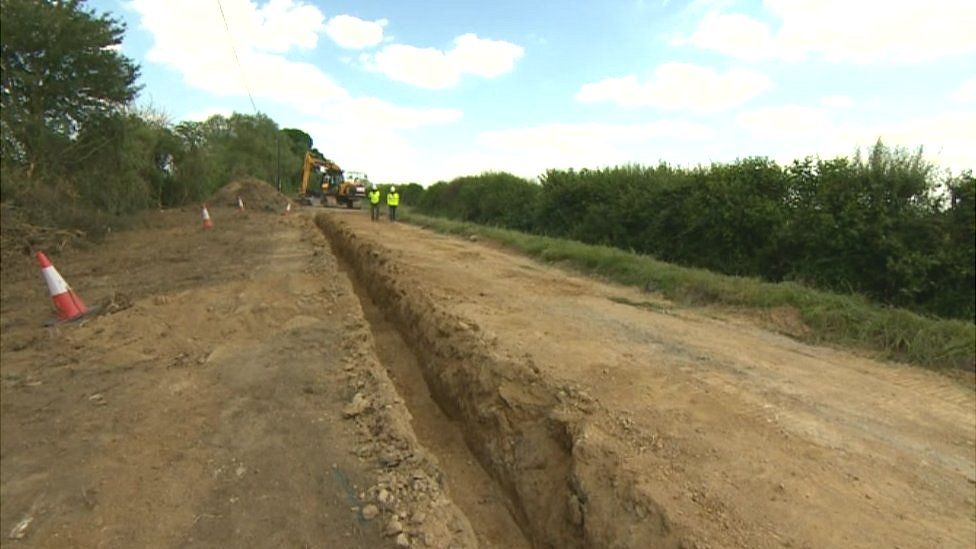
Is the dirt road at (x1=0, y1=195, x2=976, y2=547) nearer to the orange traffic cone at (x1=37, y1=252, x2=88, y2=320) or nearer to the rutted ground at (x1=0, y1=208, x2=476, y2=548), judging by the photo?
the rutted ground at (x1=0, y1=208, x2=476, y2=548)

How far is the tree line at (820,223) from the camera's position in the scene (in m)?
8.58

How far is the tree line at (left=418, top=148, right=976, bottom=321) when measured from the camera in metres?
8.58

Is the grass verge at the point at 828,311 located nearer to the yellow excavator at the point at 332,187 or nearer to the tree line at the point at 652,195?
the tree line at the point at 652,195

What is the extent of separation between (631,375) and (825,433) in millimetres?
1465

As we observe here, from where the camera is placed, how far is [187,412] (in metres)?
4.09

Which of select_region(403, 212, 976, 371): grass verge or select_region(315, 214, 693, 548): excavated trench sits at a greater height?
select_region(403, 212, 976, 371): grass verge

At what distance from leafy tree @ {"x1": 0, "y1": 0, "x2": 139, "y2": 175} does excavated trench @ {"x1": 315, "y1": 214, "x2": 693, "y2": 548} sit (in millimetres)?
15199

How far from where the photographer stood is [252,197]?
2906 centimetres

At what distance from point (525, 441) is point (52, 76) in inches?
802

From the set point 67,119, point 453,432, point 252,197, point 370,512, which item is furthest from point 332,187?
point 370,512

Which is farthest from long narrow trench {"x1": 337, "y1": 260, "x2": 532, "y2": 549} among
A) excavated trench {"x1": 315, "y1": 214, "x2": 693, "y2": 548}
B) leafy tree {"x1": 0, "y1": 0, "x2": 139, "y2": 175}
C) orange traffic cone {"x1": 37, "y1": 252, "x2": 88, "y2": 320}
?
leafy tree {"x1": 0, "y1": 0, "x2": 139, "y2": 175}

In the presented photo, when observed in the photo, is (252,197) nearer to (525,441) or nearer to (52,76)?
(52,76)

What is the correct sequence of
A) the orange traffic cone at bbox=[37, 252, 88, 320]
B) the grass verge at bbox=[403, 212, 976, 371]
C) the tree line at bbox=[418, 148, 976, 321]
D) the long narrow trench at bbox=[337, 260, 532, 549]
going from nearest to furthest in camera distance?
the long narrow trench at bbox=[337, 260, 532, 549]
the grass verge at bbox=[403, 212, 976, 371]
the orange traffic cone at bbox=[37, 252, 88, 320]
the tree line at bbox=[418, 148, 976, 321]

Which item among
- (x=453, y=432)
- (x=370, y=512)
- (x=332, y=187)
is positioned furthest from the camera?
(x=332, y=187)
